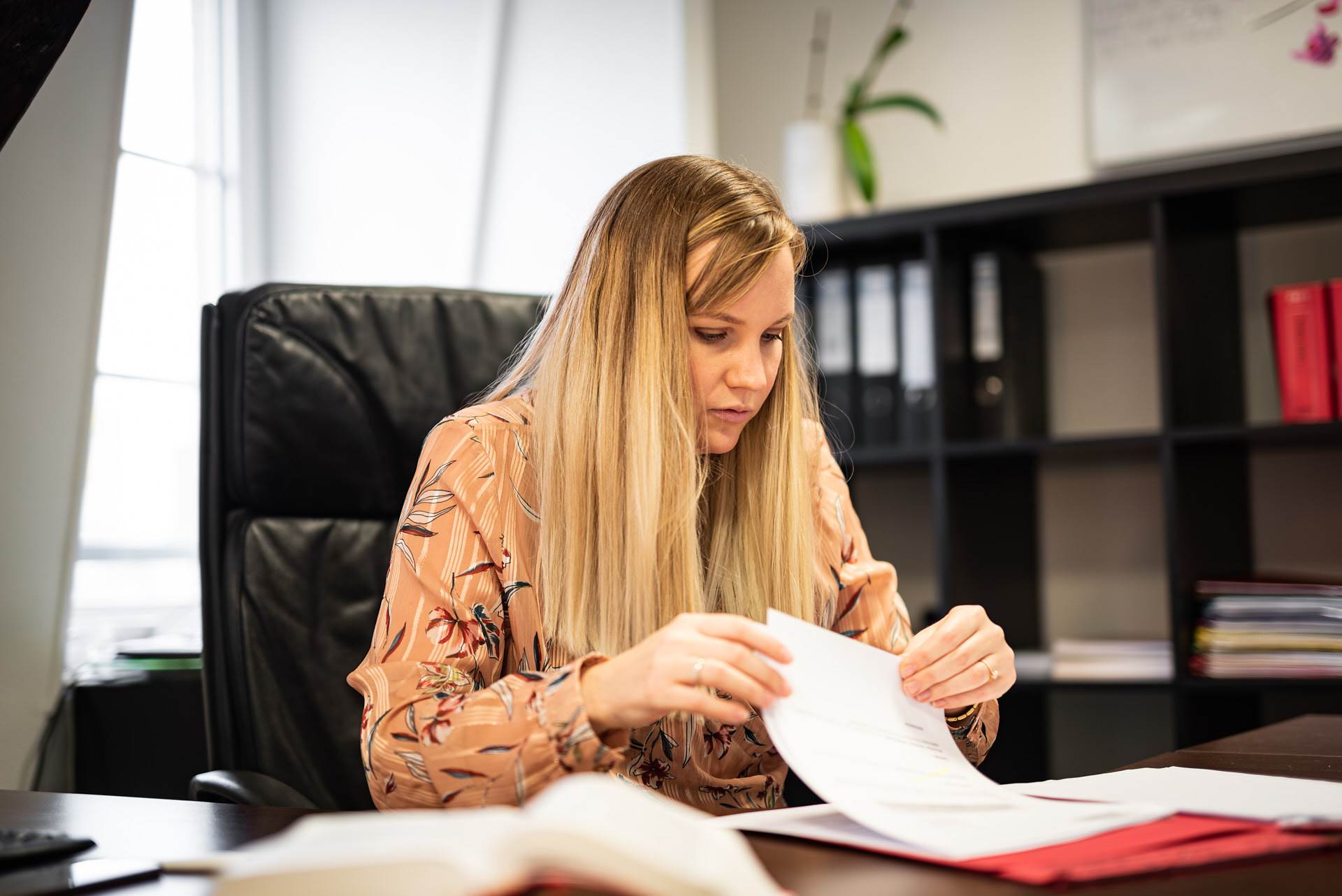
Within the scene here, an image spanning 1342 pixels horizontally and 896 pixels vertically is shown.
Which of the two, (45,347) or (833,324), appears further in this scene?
(833,324)

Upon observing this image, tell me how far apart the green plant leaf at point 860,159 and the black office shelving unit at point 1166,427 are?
5.1 inches

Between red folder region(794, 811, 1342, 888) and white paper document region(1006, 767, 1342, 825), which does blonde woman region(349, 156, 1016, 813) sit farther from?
red folder region(794, 811, 1342, 888)

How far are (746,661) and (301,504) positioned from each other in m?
0.79

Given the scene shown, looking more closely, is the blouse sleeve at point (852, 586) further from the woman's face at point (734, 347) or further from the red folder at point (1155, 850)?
the red folder at point (1155, 850)

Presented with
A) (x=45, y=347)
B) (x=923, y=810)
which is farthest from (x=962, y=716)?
A: (x=45, y=347)

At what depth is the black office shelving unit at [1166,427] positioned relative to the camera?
1.97m

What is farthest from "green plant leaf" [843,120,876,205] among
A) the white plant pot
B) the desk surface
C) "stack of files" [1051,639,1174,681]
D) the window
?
the desk surface

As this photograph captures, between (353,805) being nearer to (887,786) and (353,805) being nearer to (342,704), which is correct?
(342,704)

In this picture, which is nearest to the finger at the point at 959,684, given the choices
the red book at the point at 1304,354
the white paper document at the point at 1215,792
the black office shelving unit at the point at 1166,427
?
the white paper document at the point at 1215,792

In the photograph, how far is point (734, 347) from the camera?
1189 mm

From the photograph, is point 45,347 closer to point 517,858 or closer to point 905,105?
point 517,858

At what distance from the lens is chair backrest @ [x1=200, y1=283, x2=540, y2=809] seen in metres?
1.35

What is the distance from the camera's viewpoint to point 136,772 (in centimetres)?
168

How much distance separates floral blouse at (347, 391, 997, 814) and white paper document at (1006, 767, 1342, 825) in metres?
0.22
